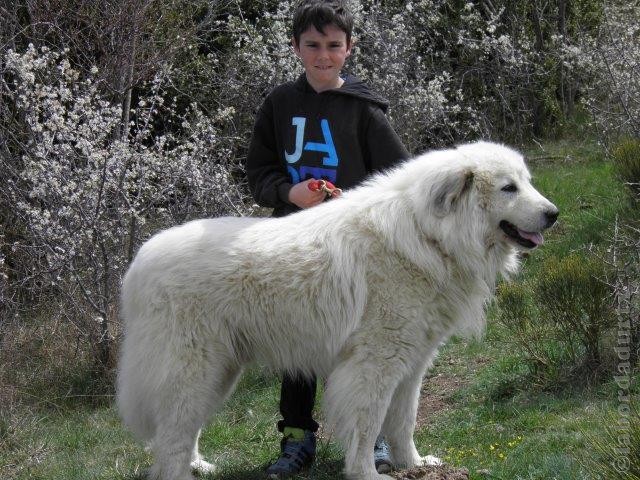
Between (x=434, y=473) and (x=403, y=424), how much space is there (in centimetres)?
34

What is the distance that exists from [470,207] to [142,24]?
4873 millimetres

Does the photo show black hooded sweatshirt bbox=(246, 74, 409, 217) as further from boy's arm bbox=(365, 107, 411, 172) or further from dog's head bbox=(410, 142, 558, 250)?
dog's head bbox=(410, 142, 558, 250)

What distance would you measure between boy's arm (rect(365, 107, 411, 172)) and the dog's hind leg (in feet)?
4.43

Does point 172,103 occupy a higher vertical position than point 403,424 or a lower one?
higher

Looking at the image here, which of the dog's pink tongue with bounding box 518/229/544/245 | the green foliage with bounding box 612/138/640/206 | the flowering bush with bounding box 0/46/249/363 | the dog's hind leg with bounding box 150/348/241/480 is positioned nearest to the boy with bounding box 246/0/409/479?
the dog's hind leg with bounding box 150/348/241/480

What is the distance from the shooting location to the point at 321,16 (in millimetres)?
4406

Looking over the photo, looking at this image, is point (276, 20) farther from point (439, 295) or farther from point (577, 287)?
point (439, 295)

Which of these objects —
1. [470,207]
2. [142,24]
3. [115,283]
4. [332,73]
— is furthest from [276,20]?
[470,207]

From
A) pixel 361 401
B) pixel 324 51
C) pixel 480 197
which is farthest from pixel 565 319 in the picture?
pixel 324 51

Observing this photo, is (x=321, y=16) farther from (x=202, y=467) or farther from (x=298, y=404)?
(x=202, y=467)

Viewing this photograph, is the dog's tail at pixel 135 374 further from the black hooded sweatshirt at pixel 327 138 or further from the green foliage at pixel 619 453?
the green foliage at pixel 619 453

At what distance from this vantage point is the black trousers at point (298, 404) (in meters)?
4.73

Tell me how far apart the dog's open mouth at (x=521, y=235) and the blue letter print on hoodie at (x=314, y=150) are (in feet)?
3.24

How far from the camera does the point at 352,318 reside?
4113 mm
